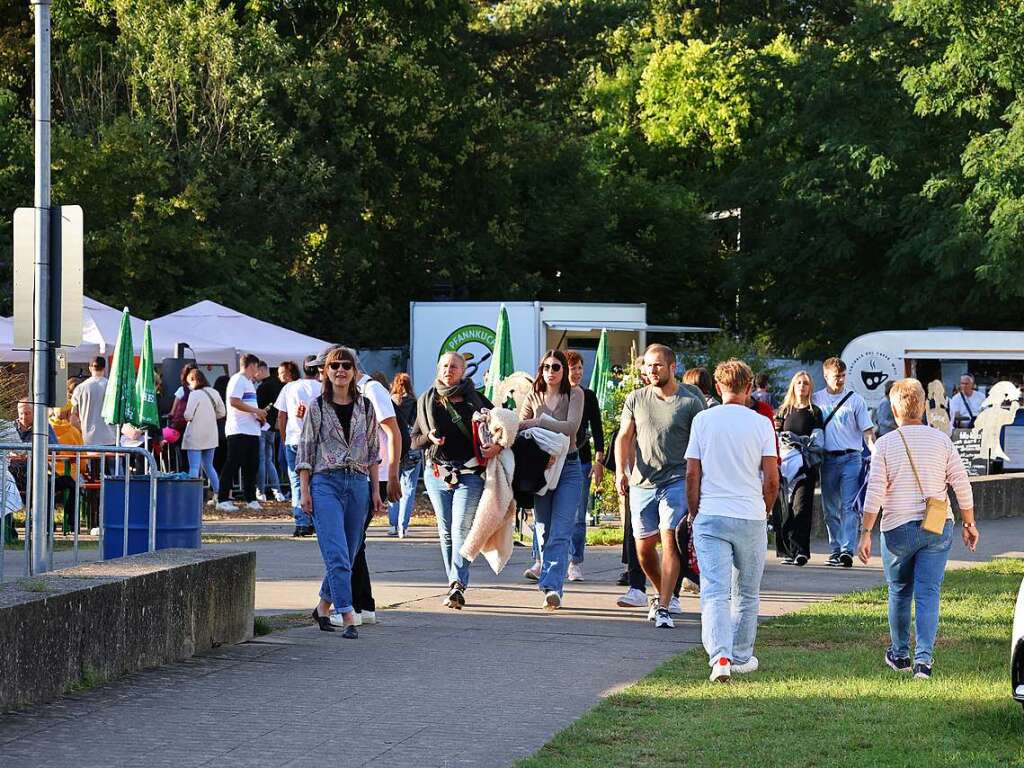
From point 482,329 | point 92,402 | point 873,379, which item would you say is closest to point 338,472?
point 92,402

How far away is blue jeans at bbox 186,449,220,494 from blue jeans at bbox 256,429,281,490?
2.13 feet

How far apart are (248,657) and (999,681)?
386cm

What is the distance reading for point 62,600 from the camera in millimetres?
7855

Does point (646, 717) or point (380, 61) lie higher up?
point (380, 61)

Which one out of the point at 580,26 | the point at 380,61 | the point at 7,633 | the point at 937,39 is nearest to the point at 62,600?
the point at 7,633

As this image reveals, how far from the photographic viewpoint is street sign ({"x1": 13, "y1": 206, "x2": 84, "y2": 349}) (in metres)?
9.96

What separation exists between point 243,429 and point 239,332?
15.6 ft

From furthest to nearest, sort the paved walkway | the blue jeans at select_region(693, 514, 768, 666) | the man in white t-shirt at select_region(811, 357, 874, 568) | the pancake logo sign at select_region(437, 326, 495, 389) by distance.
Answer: the pancake logo sign at select_region(437, 326, 495, 389) < the man in white t-shirt at select_region(811, 357, 874, 568) < the blue jeans at select_region(693, 514, 768, 666) < the paved walkway

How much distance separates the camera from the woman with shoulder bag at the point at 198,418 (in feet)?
64.5

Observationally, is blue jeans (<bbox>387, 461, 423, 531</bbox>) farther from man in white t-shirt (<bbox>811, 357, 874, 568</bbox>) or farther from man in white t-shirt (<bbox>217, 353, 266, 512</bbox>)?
man in white t-shirt (<bbox>811, 357, 874, 568</bbox>)

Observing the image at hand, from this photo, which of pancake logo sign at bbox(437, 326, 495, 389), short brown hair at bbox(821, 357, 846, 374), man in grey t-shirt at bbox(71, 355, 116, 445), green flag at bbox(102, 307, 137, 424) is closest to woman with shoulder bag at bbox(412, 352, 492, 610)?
short brown hair at bbox(821, 357, 846, 374)

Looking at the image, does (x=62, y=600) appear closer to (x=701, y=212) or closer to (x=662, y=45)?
(x=701, y=212)

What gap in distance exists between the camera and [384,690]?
8.30 metres

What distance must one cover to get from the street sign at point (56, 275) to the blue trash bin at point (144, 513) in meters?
0.94
